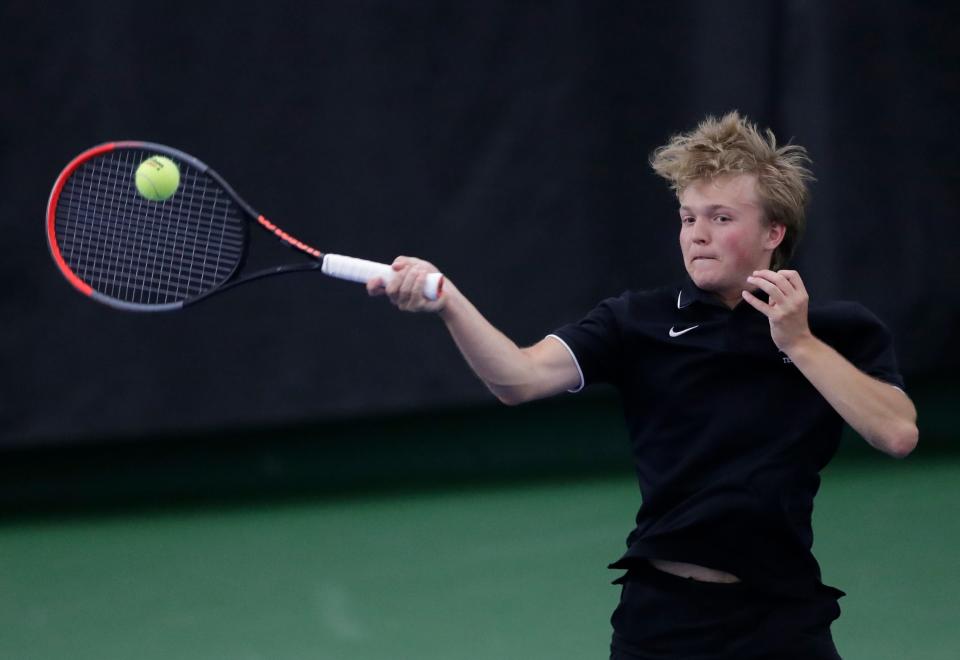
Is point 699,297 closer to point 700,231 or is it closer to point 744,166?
point 700,231

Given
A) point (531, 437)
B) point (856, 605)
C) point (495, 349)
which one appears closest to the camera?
point (495, 349)

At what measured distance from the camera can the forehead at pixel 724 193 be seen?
2246mm

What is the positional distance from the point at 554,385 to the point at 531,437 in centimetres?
302

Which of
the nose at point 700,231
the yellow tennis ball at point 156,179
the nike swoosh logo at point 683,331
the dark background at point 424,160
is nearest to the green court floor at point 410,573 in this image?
the dark background at point 424,160

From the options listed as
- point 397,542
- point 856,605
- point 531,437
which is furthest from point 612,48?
point 856,605

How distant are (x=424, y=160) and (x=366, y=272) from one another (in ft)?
9.10

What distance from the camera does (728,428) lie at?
215 centimetres

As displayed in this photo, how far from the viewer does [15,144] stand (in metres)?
4.78

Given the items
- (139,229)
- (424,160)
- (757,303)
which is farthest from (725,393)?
(424,160)

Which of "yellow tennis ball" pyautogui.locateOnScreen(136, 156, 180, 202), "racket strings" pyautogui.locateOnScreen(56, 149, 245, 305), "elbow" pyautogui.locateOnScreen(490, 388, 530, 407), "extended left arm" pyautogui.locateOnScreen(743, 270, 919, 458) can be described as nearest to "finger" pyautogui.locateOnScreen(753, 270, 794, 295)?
"extended left arm" pyautogui.locateOnScreen(743, 270, 919, 458)

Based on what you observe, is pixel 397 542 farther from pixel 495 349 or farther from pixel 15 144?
pixel 495 349

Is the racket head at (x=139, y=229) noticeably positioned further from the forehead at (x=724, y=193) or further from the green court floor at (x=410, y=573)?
the forehead at (x=724, y=193)

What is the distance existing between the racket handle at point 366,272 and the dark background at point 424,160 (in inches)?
103

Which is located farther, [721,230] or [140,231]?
[140,231]
